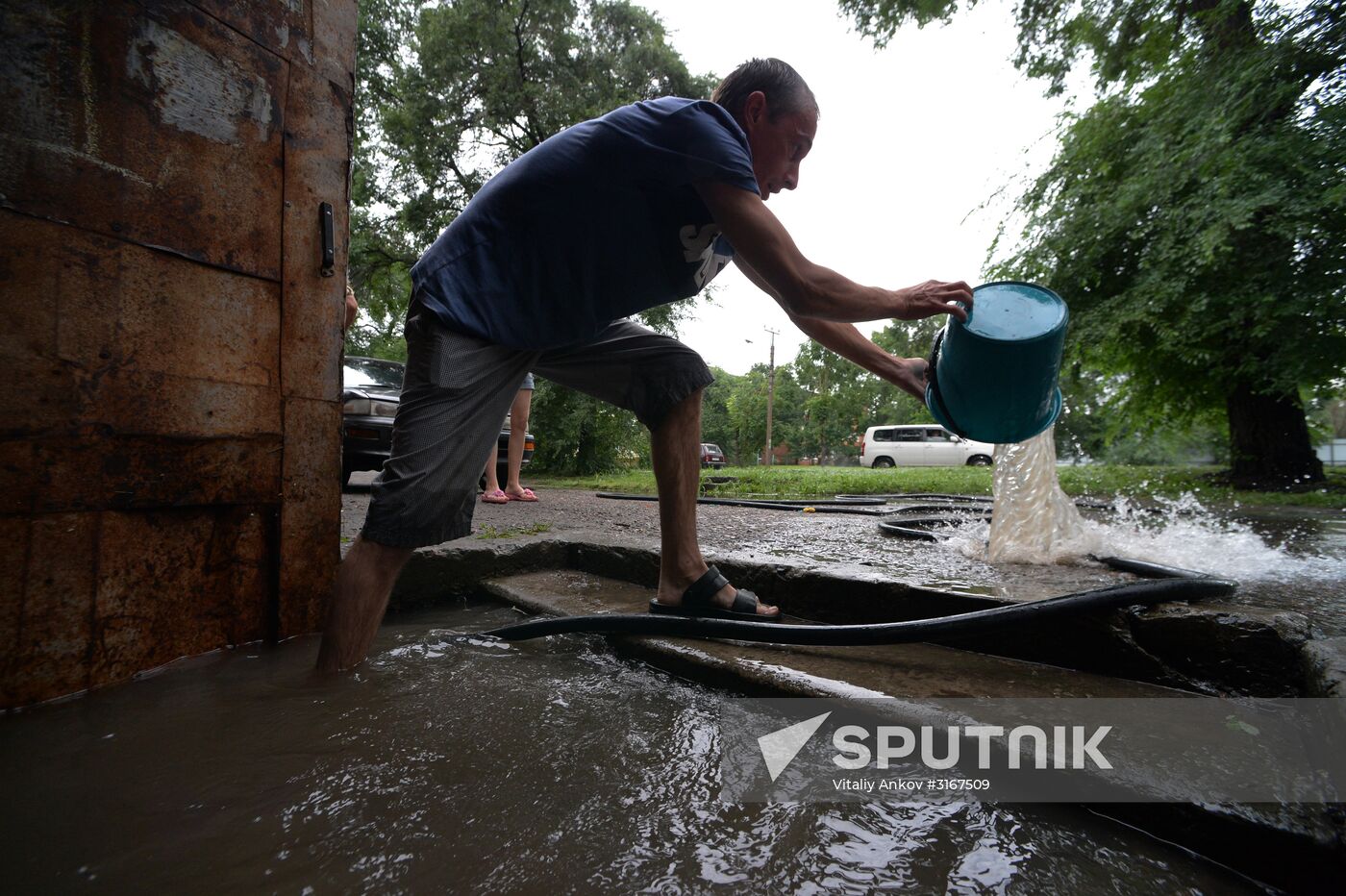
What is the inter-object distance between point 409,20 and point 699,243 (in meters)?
16.2

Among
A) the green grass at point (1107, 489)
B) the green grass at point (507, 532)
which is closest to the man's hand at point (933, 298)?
the green grass at point (507, 532)

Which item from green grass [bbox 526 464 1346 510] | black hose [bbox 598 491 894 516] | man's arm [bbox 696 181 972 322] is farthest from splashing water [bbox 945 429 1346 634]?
green grass [bbox 526 464 1346 510]

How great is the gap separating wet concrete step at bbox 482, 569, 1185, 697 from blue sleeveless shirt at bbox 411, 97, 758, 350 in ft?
3.21

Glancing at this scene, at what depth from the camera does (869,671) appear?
4.94 ft

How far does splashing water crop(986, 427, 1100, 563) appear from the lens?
2561 millimetres

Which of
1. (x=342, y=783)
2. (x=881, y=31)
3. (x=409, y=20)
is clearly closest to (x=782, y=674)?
(x=342, y=783)

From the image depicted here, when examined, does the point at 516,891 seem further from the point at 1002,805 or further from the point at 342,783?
the point at 1002,805

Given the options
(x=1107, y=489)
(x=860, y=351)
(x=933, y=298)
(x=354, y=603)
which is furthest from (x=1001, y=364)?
(x=1107, y=489)

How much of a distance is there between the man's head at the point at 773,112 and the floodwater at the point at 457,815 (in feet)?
5.25

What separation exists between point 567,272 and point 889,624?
4.18ft

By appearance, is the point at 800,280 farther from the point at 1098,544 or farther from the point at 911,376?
the point at 1098,544

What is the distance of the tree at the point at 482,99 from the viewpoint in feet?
43.2

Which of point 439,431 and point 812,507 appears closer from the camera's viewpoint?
point 439,431

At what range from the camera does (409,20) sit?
1388cm
